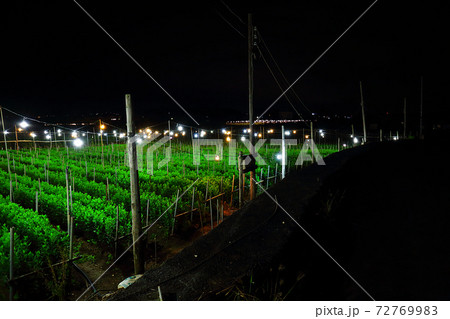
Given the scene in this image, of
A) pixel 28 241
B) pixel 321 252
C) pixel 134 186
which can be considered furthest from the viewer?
pixel 28 241

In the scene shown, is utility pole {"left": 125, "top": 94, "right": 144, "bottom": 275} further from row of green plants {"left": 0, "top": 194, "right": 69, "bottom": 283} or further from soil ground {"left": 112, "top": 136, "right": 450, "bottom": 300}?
soil ground {"left": 112, "top": 136, "right": 450, "bottom": 300}

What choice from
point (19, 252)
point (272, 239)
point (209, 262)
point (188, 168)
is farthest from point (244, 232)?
point (188, 168)

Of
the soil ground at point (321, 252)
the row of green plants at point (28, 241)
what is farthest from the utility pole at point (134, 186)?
the soil ground at point (321, 252)

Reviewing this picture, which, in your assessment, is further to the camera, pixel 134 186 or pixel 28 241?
pixel 28 241

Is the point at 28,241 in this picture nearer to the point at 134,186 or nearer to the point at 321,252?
the point at 134,186

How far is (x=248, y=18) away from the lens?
371 inches

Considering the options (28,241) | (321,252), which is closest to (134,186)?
(28,241)

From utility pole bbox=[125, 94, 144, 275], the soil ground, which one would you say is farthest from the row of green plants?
the soil ground

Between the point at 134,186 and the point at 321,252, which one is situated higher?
the point at 134,186

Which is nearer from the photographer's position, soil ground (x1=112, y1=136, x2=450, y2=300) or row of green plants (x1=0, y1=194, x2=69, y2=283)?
soil ground (x1=112, y1=136, x2=450, y2=300)

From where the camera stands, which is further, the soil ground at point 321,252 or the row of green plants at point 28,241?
the row of green plants at point 28,241

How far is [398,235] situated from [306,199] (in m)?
1.80

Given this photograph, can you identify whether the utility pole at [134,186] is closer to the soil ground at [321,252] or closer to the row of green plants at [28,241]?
the row of green plants at [28,241]

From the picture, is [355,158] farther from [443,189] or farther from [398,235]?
[398,235]
